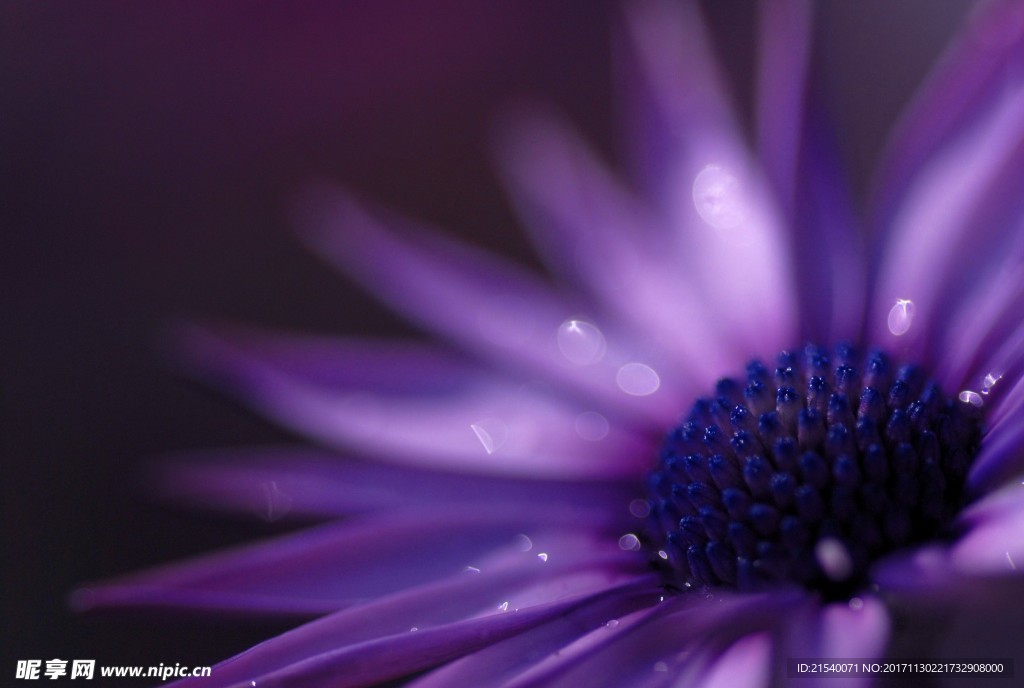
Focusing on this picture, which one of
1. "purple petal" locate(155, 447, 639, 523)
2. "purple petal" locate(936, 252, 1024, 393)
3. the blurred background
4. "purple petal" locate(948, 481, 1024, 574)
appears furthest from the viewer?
the blurred background

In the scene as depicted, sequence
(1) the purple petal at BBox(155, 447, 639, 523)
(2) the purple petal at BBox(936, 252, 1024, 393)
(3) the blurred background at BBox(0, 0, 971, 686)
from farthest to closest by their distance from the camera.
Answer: (3) the blurred background at BBox(0, 0, 971, 686) < (1) the purple petal at BBox(155, 447, 639, 523) < (2) the purple petal at BBox(936, 252, 1024, 393)

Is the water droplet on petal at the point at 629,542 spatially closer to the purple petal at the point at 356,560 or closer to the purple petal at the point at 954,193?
the purple petal at the point at 356,560

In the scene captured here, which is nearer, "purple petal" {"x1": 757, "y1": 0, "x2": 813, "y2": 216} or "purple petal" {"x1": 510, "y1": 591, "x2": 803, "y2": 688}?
"purple petal" {"x1": 510, "y1": 591, "x2": 803, "y2": 688}

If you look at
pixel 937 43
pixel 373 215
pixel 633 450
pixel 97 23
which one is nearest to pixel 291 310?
pixel 373 215

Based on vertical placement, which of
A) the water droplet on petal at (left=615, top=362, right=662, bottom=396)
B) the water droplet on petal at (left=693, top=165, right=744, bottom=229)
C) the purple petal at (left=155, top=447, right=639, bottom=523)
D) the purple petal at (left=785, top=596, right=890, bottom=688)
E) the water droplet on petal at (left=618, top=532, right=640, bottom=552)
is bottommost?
the purple petal at (left=785, top=596, right=890, bottom=688)

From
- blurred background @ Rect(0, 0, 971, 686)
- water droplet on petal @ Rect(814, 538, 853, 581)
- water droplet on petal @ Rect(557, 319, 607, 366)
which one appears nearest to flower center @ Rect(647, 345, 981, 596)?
water droplet on petal @ Rect(814, 538, 853, 581)

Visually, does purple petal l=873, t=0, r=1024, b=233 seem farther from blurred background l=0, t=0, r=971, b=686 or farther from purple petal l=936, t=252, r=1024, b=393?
blurred background l=0, t=0, r=971, b=686

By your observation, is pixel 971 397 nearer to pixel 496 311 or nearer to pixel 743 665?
pixel 743 665
